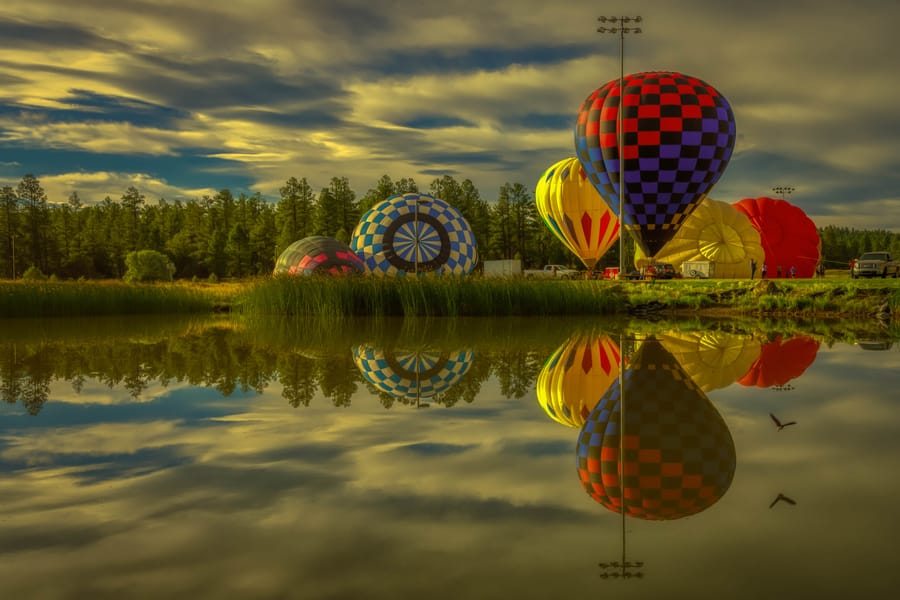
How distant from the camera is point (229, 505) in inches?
118

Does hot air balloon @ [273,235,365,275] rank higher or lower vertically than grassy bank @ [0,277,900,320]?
higher

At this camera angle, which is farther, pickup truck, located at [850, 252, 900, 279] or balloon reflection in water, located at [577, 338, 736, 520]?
pickup truck, located at [850, 252, 900, 279]

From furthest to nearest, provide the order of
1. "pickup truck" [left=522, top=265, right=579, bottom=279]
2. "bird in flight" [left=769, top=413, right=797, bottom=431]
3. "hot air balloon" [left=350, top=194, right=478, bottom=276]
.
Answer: "pickup truck" [left=522, top=265, right=579, bottom=279] < "hot air balloon" [left=350, top=194, right=478, bottom=276] < "bird in flight" [left=769, top=413, right=797, bottom=431]

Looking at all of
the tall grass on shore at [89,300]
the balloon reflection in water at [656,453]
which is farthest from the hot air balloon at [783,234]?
the balloon reflection in water at [656,453]

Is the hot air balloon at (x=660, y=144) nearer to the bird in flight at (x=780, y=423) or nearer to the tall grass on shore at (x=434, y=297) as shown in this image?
the tall grass on shore at (x=434, y=297)

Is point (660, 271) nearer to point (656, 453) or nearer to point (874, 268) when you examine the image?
point (874, 268)

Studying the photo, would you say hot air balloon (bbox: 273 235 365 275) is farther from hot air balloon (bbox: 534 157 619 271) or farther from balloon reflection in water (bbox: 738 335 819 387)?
balloon reflection in water (bbox: 738 335 819 387)

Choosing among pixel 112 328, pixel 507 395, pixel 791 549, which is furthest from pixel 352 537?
pixel 112 328

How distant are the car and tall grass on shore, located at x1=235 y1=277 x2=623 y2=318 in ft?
23.6

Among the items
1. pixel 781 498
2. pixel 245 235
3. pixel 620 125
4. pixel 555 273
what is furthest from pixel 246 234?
pixel 781 498

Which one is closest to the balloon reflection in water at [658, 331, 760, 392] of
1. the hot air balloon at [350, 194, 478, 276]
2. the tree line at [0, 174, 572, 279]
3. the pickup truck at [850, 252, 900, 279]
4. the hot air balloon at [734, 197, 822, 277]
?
the hot air balloon at [350, 194, 478, 276]

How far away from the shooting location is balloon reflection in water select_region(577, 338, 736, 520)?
303 centimetres

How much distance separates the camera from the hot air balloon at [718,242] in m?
25.1

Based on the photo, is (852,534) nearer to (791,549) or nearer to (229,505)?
(791,549)
